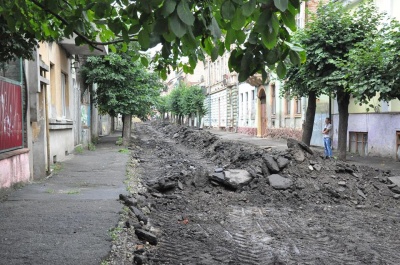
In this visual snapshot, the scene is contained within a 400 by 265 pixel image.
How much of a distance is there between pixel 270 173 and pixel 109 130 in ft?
91.0

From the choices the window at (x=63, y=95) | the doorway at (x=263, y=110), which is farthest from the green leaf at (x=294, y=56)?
the doorway at (x=263, y=110)

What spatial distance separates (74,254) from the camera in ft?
14.1

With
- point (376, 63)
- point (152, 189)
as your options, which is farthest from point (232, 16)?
point (376, 63)

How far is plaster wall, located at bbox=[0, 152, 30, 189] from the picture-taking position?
764cm

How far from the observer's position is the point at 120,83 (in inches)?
779

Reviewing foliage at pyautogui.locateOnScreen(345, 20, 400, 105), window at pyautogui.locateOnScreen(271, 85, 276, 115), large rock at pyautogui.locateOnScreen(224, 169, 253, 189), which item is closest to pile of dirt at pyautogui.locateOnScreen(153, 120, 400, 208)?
large rock at pyautogui.locateOnScreen(224, 169, 253, 189)

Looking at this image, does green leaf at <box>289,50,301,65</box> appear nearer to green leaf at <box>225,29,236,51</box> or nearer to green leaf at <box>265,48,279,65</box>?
green leaf at <box>265,48,279,65</box>

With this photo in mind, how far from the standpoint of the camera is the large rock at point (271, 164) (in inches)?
426

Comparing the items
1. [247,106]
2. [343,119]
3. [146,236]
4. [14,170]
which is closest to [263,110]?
[247,106]

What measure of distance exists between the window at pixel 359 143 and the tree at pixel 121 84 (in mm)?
9749

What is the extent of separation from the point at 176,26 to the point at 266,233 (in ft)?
16.4

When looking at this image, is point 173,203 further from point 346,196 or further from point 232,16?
point 232,16

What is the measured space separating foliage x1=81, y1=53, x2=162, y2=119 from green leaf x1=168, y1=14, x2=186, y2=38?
16652 millimetres

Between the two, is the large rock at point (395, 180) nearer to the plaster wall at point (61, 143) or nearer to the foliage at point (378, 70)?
the foliage at point (378, 70)
